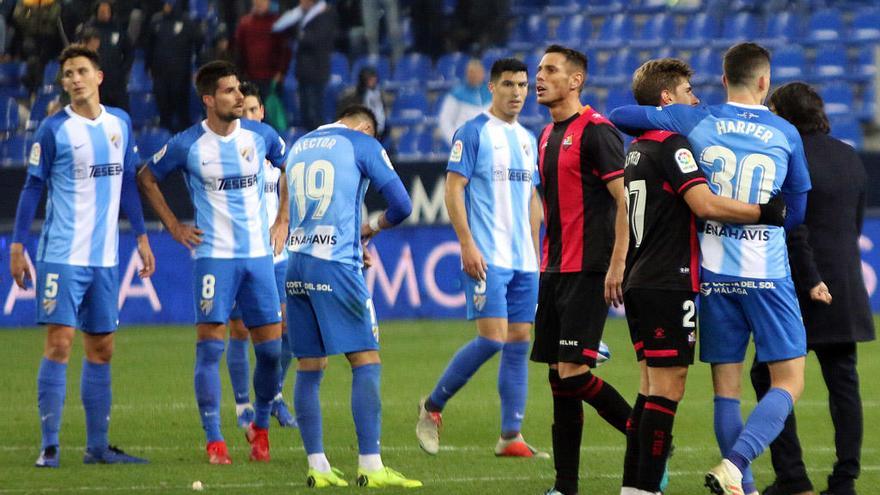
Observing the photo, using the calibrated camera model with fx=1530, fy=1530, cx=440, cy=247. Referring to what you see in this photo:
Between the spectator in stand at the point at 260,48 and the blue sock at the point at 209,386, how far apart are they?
10.9 meters

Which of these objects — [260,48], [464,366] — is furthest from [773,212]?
[260,48]

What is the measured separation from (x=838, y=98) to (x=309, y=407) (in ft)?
49.7

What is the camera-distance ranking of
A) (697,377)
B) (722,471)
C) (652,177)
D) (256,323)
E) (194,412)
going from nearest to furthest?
(722,471)
(652,177)
(256,323)
(194,412)
(697,377)

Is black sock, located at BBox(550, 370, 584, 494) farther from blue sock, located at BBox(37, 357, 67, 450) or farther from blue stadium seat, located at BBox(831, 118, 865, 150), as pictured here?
blue stadium seat, located at BBox(831, 118, 865, 150)

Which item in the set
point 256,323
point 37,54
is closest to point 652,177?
point 256,323

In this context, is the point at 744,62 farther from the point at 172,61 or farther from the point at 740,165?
the point at 172,61

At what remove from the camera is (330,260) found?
745 centimetres

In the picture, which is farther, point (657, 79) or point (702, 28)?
point (702, 28)

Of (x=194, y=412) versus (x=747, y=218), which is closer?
(x=747, y=218)

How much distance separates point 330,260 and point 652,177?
5.78ft

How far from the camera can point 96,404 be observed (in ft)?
27.7

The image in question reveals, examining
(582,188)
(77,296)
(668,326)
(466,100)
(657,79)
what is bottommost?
(77,296)

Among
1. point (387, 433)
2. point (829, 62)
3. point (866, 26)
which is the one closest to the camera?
point (387, 433)

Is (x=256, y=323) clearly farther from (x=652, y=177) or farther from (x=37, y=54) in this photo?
(x=37, y=54)
